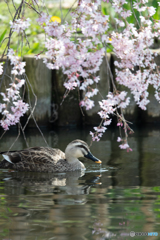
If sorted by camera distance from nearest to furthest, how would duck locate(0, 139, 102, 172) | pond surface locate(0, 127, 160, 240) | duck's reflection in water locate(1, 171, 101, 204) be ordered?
pond surface locate(0, 127, 160, 240) → duck's reflection in water locate(1, 171, 101, 204) → duck locate(0, 139, 102, 172)

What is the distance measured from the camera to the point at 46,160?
624 centimetres

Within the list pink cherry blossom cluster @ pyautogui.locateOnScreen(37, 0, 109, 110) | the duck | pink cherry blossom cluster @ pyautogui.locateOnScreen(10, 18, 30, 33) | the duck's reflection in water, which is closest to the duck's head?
the duck

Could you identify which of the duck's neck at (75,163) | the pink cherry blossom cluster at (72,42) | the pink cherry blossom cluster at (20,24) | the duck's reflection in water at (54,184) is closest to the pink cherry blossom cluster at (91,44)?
the pink cherry blossom cluster at (72,42)

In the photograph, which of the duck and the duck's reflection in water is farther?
the duck

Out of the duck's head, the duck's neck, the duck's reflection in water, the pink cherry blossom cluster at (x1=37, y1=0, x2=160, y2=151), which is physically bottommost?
the duck's reflection in water

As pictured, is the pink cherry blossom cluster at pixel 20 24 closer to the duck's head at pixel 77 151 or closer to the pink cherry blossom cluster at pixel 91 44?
the pink cherry blossom cluster at pixel 91 44

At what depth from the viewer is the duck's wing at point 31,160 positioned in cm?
622

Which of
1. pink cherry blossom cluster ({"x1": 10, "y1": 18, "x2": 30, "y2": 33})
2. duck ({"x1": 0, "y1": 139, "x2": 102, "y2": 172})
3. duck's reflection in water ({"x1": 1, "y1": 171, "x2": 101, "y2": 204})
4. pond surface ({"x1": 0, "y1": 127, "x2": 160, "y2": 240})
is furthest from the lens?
duck ({"x1": 0, "y1": 139, "x2": 102, "y2": 172})

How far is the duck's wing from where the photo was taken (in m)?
6.22

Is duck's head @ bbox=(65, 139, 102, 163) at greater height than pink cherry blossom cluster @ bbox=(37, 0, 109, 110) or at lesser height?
lesser

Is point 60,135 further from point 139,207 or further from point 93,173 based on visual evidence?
point 139,207

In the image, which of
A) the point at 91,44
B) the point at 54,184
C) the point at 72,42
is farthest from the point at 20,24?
the point at 54,184

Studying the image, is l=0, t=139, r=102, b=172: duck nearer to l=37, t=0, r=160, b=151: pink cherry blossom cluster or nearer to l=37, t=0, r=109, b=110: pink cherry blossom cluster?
l=37, t=0, r=160, b=151: pink cherry blossom cluster

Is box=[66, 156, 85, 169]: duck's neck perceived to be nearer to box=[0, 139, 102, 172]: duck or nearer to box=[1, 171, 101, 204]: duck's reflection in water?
box=[0, 139, 102, 172]: duck
